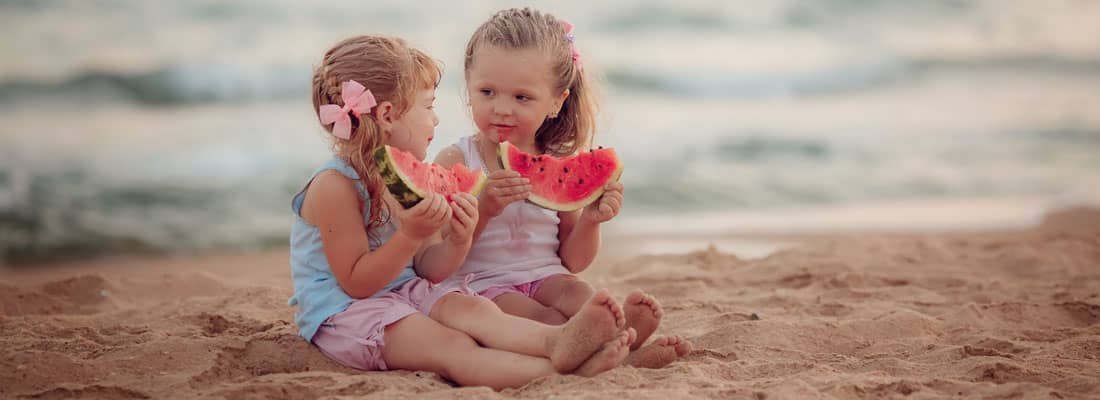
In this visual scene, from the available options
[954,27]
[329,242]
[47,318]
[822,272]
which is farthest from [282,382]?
[954,27]

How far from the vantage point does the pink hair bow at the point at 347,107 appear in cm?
418

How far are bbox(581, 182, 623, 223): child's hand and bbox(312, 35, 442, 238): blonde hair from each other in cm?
86

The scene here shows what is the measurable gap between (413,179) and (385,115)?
0.49 metres

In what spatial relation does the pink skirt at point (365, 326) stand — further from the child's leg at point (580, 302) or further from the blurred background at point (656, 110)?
the blurred background at point (656, 110)

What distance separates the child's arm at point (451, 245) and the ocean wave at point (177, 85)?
9.82 m

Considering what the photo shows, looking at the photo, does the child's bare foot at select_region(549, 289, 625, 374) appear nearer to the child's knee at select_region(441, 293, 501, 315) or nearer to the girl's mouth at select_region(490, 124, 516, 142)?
the child's knee at select_region(441, 293, 501, 315)

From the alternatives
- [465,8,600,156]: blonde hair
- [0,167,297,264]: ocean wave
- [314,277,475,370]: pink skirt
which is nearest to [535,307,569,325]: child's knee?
[314,277,475,370]: pink skirt

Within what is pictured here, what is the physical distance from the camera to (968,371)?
13.8 feet

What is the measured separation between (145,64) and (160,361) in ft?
35.3

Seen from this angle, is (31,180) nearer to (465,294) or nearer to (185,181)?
(185,181)

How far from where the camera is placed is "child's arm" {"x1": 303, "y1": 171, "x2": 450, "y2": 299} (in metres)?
4.09

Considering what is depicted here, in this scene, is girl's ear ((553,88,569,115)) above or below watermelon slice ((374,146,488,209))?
above

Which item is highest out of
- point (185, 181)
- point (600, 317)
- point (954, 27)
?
point (954, 27)

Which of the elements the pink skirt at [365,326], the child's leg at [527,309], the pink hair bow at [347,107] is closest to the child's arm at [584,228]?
the child's leg at [527,309]
